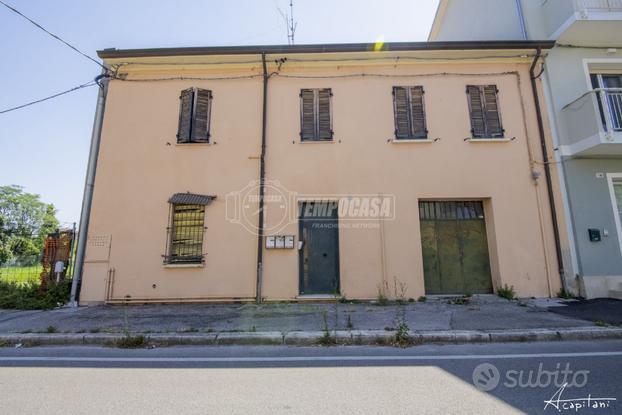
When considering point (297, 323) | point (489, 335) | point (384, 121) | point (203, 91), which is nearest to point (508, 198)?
point (384, 121)

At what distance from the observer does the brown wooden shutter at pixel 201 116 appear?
29.1ft

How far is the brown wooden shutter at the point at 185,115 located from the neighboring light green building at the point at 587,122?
9939mm

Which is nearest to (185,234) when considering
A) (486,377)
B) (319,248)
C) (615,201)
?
(319,248)

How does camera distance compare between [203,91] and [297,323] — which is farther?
[203,91]

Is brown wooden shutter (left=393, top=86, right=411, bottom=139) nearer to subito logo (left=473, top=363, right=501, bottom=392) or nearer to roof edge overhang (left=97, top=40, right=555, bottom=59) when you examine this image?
roof edge overhang (left=97, top=40, right=555, bottom=59)

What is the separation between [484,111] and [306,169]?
5281 mm

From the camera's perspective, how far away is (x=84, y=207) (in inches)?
336

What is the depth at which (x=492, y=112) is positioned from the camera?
8.89 meters

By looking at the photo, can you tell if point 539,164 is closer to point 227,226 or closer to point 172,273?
point 227,226

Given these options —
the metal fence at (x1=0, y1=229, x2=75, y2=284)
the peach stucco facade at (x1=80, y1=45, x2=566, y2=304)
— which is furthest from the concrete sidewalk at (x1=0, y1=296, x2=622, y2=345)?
the metal fence at (x1=0, y1=229, x2=75, y2=284)

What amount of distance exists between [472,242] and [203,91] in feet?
28.2

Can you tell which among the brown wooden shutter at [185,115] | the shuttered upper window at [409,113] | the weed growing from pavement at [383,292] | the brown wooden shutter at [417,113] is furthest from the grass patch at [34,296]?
the brown wooden shutter at [417,113]

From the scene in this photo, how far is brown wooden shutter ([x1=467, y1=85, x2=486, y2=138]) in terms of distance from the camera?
876cm

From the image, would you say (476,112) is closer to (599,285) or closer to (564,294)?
(564,294)
